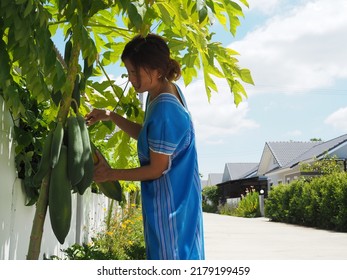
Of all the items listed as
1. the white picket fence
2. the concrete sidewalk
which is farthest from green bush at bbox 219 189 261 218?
the white picket fence

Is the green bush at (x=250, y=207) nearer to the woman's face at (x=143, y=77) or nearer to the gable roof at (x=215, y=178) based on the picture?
the woman's face at (x=143, y=77)

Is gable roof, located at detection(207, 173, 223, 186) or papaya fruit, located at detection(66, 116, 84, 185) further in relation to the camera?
gable roof, located at detection(207, 173, 223, 186)

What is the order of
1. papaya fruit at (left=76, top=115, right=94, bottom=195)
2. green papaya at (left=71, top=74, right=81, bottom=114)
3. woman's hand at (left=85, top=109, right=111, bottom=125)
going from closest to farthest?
1. papaya fruit at (left=76, top=115, right=94, bottom=195)
2. green papaya at (left=71, top=74, right=81, bottom=114)
3. woman's hand at (left=85, top=109, right=111, bottom=125)

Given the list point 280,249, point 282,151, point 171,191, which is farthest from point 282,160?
point 171,191

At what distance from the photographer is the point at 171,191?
Answer: 8.53 feet

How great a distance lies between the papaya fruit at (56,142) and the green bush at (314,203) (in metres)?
20.6

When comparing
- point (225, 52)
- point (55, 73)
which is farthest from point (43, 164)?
point (225, 52)

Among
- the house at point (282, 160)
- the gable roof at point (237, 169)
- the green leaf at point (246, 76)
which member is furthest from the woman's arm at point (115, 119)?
the gable roof at point (237, 169)

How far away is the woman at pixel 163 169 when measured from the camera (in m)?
2.56

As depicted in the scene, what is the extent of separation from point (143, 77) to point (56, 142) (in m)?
0.69

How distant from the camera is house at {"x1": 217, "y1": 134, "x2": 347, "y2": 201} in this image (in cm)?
4184

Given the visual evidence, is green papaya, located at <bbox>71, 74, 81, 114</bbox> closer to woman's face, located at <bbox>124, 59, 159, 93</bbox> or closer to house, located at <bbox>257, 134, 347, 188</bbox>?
woman's face, located at <bbox>124, 59, 159, 93</bbox>

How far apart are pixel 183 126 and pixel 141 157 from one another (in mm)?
262

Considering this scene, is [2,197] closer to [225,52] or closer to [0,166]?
[0,166]
